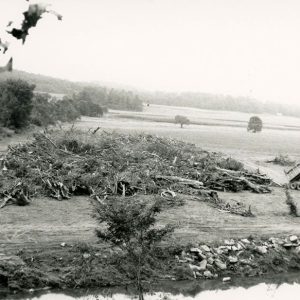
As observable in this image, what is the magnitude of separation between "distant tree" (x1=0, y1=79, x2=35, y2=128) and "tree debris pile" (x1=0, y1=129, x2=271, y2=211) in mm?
13847

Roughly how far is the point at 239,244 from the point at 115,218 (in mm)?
5389

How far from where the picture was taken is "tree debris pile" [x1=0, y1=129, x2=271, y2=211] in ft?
56.4

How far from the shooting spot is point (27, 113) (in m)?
38.2

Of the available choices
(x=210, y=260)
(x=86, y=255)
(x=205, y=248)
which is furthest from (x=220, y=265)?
(x=86, y=255)

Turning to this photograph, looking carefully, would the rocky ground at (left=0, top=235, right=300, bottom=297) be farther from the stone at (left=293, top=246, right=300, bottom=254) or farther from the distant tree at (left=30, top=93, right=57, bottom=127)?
the distant tree at (left=30, top=93, right=57, bottom=127)

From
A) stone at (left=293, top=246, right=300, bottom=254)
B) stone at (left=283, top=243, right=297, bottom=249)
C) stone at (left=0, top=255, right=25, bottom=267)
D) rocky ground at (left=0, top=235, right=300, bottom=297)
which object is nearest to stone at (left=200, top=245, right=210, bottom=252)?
rocky ground at (left=0, top=235, right=300, bottom=297)

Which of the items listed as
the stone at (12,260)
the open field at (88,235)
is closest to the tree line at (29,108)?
the open field at (88,235)

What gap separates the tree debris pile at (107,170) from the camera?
17203mm

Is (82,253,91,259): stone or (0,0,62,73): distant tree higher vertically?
(0,0,62,73): distant tree

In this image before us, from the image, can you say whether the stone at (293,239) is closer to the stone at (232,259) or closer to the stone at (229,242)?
the stone at (229,242)

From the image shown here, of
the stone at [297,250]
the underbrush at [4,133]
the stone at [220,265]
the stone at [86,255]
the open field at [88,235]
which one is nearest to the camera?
the open field at [88,235]

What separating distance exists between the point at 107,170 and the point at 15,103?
2043cm

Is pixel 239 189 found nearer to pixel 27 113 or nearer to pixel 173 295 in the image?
pixel 173 295

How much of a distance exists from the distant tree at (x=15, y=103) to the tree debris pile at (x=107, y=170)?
13847mm
